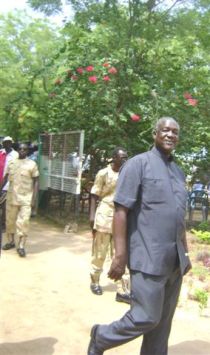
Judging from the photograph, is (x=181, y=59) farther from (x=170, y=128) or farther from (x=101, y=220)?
(x=170, y=128)

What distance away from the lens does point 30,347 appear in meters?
4.03

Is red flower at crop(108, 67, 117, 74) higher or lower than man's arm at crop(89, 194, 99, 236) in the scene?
higher

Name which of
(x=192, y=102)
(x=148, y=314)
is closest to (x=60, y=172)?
(x=192, y=102)

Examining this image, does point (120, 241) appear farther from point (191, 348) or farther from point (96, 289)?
point (96, 289)

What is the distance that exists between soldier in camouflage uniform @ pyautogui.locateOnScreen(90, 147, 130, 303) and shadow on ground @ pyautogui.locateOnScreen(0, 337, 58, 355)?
1.52 m

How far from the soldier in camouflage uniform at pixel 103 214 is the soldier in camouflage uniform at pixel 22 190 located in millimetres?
1939

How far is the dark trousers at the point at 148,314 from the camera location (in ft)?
10.3

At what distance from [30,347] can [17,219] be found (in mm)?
3584

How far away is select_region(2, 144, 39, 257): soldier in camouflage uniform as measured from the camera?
7391mm

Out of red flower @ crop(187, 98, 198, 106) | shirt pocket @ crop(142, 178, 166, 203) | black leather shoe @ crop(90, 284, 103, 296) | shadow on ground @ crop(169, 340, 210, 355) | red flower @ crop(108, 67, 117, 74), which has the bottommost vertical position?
shadow on ground @ crop(169, 340, 210, 355)

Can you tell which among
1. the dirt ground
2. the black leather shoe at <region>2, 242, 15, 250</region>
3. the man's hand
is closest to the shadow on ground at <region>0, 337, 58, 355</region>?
the dirt ground

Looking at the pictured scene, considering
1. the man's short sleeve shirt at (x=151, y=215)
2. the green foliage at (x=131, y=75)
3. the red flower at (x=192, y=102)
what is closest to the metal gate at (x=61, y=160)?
the green foliage at (x=131, y=75)

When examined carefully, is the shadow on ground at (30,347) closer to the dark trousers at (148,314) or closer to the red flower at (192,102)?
the dark trousers at (148,314)

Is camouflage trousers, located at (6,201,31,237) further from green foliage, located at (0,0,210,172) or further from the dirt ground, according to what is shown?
green foliage, located at (0,0,210,172)
